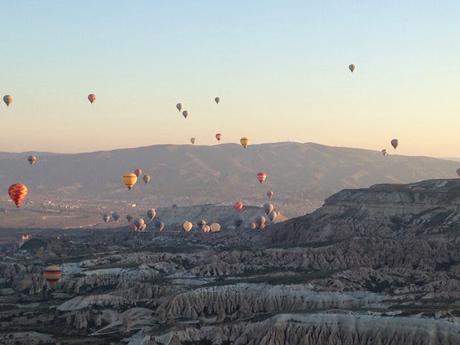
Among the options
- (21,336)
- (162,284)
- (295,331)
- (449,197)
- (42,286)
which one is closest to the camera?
(295,331)

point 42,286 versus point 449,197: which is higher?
point 449,197

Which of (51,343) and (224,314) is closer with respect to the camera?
(51,343)

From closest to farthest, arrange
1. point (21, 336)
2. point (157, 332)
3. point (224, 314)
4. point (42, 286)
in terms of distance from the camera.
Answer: point (157, 332), point (21, 336), point (224, 314), point (42, 286)

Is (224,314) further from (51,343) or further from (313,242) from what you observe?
(313,242)

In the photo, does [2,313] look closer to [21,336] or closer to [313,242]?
[21,336]


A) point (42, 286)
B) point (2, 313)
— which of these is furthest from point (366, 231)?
point (2, 313)

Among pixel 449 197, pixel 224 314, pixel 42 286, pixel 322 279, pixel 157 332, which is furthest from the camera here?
pixel 449 197

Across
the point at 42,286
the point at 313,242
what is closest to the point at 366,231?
the point at 313,242

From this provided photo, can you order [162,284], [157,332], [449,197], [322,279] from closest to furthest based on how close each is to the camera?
[157,332] → [322,279] → [162,284] → [449,197]

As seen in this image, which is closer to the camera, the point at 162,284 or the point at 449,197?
the point at 162,284
